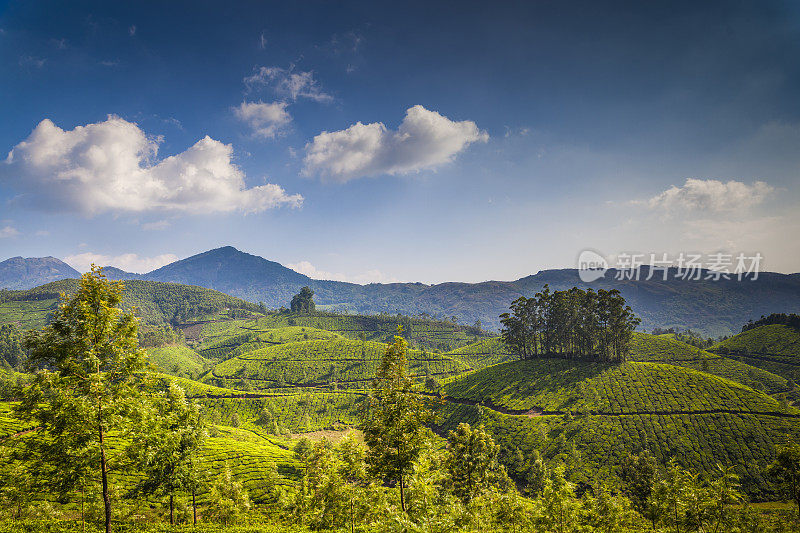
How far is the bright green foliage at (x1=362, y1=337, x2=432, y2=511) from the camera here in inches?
728

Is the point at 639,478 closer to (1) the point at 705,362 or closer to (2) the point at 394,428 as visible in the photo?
(2) the point at 394,428

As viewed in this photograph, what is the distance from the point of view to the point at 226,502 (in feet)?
123

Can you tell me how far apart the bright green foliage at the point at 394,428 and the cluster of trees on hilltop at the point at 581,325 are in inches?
4523

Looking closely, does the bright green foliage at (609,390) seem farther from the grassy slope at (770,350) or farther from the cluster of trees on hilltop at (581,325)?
the grassy slope at (770,350)

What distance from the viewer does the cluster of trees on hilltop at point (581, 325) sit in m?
115

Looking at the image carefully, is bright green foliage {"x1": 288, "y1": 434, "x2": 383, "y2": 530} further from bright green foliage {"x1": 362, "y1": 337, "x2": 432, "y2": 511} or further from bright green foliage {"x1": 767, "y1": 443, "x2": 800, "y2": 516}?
bright green foliage {"x1": 767, "y1": 443, "x2": 800, "y2": 516}

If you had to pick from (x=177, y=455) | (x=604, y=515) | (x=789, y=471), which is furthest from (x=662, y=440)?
(x=177, y=455)

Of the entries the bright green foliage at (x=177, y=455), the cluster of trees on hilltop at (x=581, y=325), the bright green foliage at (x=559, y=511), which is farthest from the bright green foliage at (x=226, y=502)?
the cluster of trees on hilltop at (x=581, y=325)

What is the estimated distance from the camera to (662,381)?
93.9 meters

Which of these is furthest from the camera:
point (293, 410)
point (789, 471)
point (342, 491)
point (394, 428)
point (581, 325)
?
point (293, 410)

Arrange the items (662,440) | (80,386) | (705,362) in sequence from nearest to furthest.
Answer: (80,386) → (662,440) → (705,362)

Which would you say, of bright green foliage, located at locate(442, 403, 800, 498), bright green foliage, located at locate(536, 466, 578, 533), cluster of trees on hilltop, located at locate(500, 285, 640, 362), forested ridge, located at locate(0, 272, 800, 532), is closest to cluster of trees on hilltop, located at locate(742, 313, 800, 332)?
forested ridge, located at locate(0, 272, 800, 532)

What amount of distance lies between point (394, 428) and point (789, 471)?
49.3m

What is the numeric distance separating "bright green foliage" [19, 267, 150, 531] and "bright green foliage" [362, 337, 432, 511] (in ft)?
43.5
